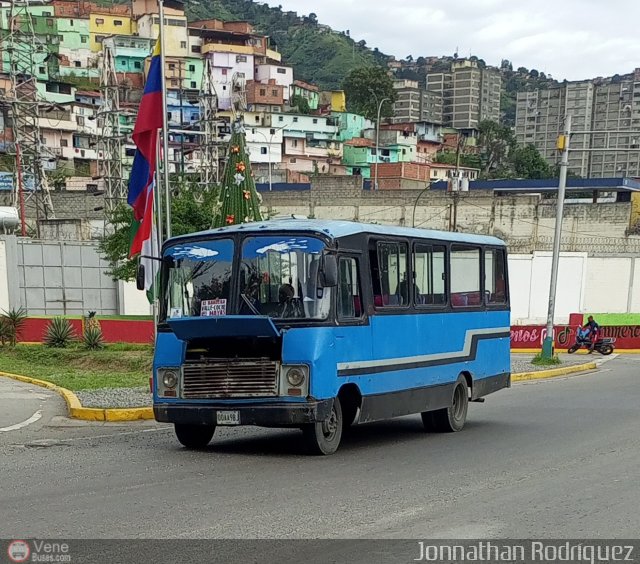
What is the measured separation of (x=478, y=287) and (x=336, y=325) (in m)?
4.79

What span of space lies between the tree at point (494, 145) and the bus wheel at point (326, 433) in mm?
121186

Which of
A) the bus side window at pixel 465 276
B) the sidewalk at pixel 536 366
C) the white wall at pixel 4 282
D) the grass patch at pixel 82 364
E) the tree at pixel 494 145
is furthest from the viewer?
the tree at pixel 494 145

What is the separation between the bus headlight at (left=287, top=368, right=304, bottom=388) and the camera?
10445mm

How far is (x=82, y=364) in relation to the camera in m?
25.2

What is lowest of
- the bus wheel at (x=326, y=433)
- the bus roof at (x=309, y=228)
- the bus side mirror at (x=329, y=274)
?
the bus wheel at (x=326, y=433)

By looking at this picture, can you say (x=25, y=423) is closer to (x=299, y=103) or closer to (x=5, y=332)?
(x=5, y=332)

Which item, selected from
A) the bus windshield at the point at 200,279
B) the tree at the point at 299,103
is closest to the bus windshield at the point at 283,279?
the bus windshield at the point at 200,279

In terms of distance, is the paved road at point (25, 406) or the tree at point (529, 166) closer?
the paved road at point (25, 406)

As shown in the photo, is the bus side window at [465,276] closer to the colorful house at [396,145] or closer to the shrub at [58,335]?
the shrub at [58,335]

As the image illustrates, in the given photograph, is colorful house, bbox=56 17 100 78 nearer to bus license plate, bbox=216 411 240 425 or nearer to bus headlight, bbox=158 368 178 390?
bus headlight, bbox=158 368 178 390

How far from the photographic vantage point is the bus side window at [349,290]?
36.4 feet

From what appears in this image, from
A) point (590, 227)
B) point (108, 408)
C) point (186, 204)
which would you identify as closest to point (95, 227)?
point (186, 204)

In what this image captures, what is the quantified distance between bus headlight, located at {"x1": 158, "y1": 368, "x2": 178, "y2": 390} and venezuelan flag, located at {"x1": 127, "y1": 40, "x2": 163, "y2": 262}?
6.11 meters

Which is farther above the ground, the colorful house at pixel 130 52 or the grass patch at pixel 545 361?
the colorful house at pixel 130 52
